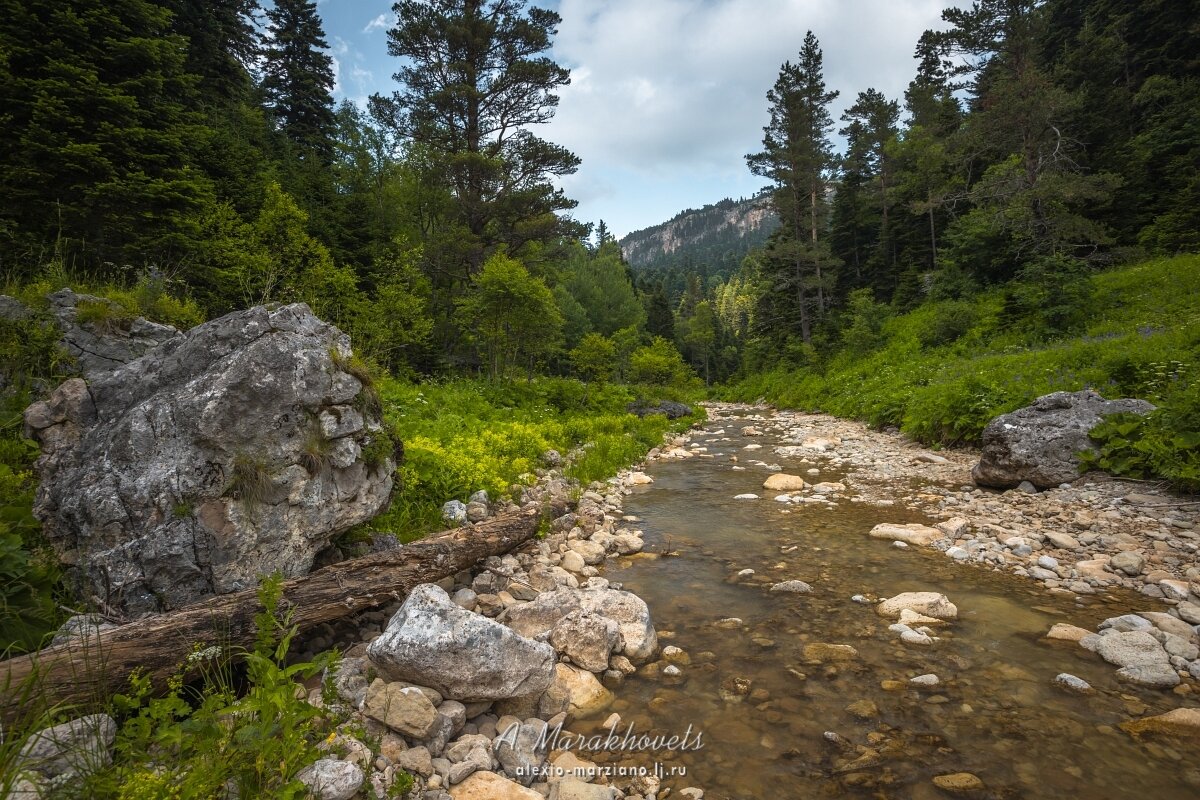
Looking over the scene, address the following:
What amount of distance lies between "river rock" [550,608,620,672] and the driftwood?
146 centimetres

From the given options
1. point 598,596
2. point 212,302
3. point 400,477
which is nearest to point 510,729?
point 598,596

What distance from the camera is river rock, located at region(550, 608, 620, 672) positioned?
373 cm

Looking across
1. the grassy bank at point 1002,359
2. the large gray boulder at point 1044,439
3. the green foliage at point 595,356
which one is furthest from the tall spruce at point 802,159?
the large gray boulder at point 1044,439

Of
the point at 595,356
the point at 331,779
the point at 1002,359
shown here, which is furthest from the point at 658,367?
the point at 331,779

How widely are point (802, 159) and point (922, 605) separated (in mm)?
30175

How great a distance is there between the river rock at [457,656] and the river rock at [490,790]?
548mm

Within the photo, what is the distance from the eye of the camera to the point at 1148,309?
1352 cm

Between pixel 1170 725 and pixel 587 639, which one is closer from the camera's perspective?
pixel 1170 725

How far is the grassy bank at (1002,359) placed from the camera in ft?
28.6

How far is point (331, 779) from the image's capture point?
222 cm

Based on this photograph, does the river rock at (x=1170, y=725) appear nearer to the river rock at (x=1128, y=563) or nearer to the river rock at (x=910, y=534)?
the river rock at (x=1128, y=563)

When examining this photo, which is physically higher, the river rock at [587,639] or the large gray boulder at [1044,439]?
the large gray boulder at [1044,439]

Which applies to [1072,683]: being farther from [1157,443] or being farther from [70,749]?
[70,749]

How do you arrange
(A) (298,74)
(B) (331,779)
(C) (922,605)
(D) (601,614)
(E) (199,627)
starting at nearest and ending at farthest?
(B) (331,779)
(E) (199,627)
(D) (601,614)
(C) (922,605)
(A) (298,74)
